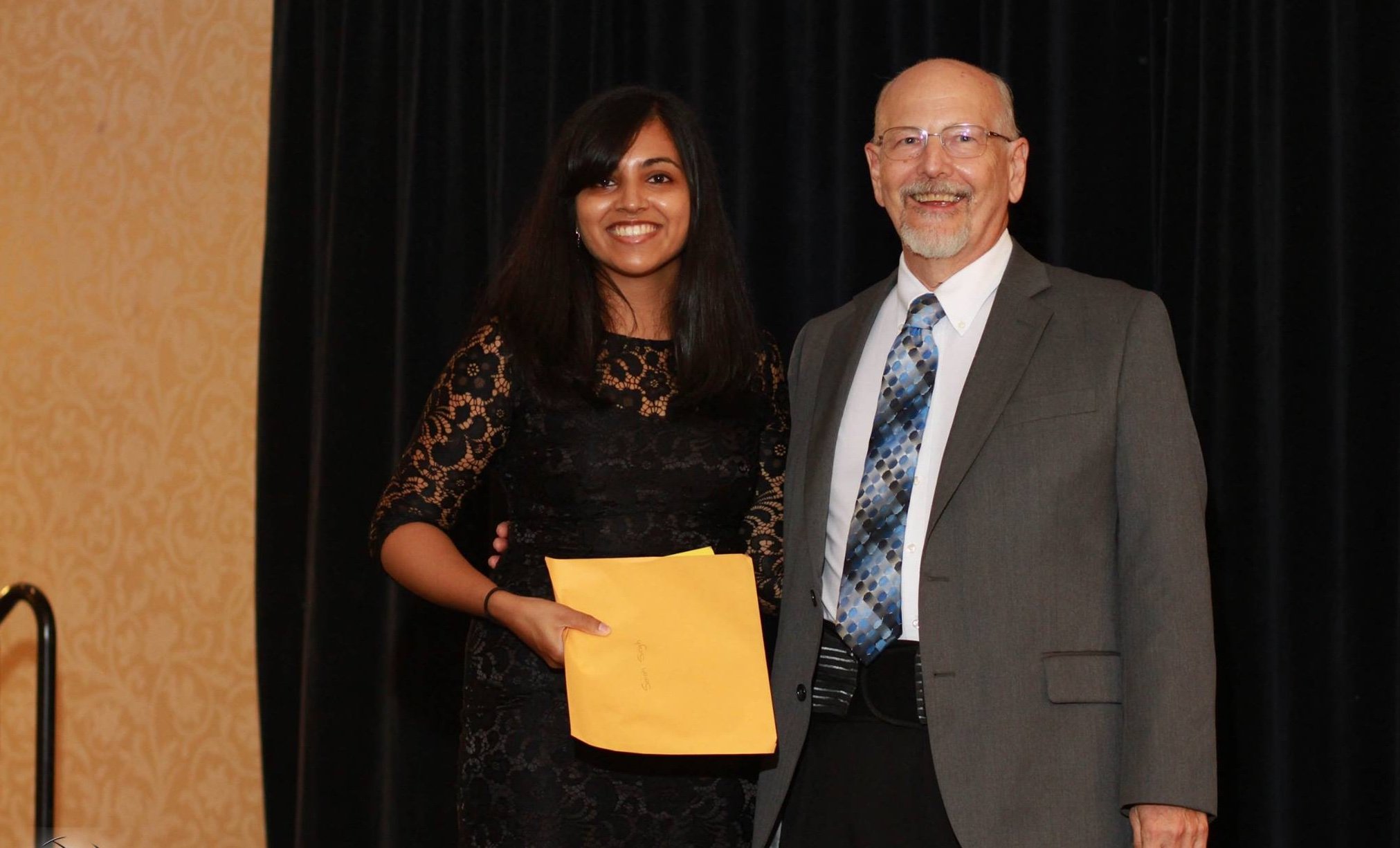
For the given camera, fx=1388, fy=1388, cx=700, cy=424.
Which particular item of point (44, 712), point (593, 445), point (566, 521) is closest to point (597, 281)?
point (593, 445)

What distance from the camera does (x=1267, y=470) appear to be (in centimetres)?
277

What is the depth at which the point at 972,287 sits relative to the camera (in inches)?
85.6

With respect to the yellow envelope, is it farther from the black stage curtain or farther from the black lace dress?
the black stage curtain

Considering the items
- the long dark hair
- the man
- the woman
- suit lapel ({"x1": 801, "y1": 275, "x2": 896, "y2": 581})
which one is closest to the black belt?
the man

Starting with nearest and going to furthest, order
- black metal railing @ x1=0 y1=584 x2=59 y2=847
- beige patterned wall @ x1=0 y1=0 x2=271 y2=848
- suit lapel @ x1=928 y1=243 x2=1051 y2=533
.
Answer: black metal railing @ x1=0 y1=584 x2=59 y2=847
suit lapel @ x1=928 y1=243 x2=1051 y2=533
beige patterned wall @ x1=0 y1=0 x2=271 y2=848

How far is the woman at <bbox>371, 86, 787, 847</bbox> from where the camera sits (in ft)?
6.93

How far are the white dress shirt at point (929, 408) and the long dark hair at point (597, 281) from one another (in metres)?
0.22

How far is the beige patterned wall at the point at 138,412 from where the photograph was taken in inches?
146

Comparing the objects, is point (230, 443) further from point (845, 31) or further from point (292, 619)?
point (845, 31)

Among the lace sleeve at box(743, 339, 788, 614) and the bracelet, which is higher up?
the lace sleeve at box(743, 339, 788, 614)

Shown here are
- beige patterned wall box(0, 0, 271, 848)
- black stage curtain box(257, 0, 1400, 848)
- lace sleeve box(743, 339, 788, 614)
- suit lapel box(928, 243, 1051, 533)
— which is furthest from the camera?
beige patterned wall box(0, 0, 271, 848)

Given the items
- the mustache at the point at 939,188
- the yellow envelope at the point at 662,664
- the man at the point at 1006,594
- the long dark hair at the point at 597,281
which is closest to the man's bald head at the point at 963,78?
the mustache at the point at 939,188

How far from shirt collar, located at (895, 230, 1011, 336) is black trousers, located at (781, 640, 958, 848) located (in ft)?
1.79

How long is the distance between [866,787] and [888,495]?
43cm
